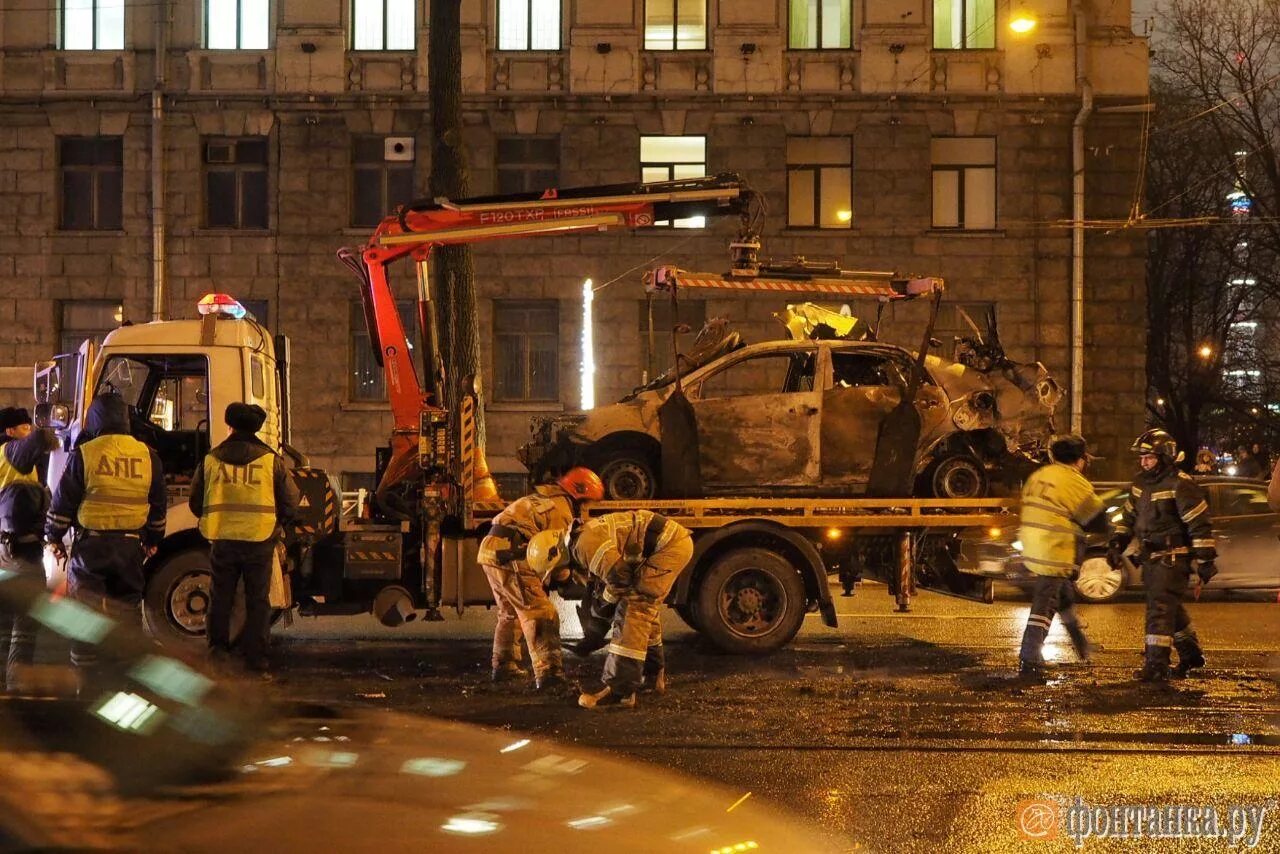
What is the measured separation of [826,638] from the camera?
1232cm

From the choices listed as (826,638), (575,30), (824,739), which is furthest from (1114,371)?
(824,739)

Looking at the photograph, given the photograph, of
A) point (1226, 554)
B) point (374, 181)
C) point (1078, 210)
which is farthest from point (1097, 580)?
point (374, 181)

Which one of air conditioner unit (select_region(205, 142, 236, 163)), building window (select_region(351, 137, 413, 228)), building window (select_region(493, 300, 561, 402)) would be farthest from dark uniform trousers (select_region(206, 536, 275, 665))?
air conditioner unit (select_region(205, 142, 236, 163))

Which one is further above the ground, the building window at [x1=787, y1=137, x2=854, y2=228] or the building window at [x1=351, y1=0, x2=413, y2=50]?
the building window at [x1=351, y1=0, x2=413, y2=50]

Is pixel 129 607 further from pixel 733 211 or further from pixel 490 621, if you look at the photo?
pixel 733 211

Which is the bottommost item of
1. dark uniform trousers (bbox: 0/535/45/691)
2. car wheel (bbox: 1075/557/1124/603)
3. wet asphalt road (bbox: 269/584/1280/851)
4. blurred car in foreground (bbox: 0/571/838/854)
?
wet asphalt road (bbox: 269/584/1280/851)

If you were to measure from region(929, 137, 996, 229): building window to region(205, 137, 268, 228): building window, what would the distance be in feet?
38.3

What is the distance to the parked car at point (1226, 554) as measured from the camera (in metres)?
14.9

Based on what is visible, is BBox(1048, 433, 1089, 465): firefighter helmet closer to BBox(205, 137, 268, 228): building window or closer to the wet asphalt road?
the wet asphalt road

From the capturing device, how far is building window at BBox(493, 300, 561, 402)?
955 inches

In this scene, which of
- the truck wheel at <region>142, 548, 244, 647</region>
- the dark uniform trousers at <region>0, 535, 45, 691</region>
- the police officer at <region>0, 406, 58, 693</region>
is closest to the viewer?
the dark uniform trousers at <region>0, 535, 45, 691</region>

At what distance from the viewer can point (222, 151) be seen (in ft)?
79.2

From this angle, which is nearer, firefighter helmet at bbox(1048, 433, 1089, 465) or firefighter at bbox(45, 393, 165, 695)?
firefighter at bbox(45, 393, 165, 695)

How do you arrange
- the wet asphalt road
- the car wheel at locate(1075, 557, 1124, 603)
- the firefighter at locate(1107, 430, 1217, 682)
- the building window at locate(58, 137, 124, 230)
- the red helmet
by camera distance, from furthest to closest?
the building window at locate(58, 137, 124, 230)
the car wheel at locate(1075, 557, 1124, 603)
the firefighter at locate(1107, 430, 1217, 682)
the red helmet
the wet asphalt road
